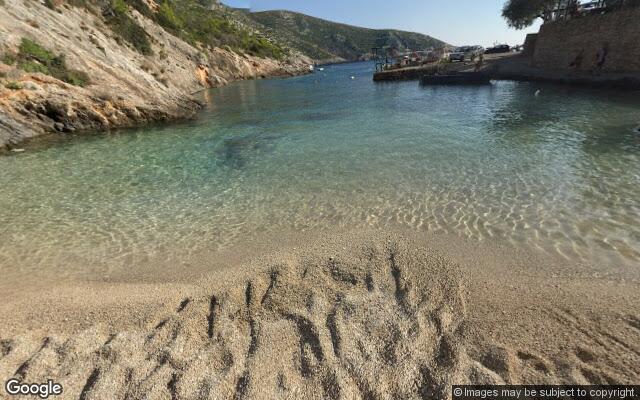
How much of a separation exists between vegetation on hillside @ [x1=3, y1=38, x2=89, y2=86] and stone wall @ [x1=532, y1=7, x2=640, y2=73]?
39.8 metres

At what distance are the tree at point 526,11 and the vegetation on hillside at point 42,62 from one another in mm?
60932

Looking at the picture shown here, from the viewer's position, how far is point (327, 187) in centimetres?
1057

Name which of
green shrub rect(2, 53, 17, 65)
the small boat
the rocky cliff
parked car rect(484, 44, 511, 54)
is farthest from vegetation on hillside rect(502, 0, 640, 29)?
green shrub rect(2, 53, 17, 65)

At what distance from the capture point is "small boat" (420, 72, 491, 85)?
127ft

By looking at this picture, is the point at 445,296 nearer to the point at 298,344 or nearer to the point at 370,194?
the point at 298,344

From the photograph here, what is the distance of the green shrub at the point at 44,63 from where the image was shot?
719 inches

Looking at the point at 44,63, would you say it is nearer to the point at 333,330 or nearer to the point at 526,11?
the point at 333,330

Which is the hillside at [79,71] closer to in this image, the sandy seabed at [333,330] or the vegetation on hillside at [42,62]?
the vegetation on hillside at [42,62]

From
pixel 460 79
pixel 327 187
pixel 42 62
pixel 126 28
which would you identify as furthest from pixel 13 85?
pixel 460 79

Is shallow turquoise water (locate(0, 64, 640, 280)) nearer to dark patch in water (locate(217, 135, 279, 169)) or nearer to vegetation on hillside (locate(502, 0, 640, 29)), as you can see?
dark patch in water (locate(217, 135, 279, 169))

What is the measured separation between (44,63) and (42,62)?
10 cm

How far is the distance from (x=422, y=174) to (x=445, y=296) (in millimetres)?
6313

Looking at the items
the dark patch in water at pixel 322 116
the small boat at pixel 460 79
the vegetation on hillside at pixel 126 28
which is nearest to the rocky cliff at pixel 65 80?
the vegetation on hillside at pixel 126 28

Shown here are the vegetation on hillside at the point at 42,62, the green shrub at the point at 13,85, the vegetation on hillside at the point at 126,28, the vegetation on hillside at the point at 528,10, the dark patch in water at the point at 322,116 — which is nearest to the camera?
the green shrub at the point at 13,85
